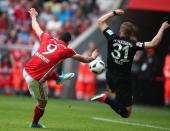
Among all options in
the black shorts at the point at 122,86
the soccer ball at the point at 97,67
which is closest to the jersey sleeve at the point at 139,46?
the black shorts at the point at 122,86

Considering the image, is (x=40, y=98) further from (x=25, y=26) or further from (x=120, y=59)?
(x=25, y=26)

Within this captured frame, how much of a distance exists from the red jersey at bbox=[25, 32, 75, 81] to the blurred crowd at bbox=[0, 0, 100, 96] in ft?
42.7

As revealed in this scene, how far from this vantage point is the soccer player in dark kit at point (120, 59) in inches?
634

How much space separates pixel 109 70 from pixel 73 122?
1.99m

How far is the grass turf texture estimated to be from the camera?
1642cm

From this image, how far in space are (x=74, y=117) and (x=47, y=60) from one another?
442 cm

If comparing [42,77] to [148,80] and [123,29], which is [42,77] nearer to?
[123,29]

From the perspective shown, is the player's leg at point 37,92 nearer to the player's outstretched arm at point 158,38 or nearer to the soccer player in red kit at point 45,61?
the soccer player in red kit at point 45,61

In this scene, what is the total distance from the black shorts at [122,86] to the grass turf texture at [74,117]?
675mm

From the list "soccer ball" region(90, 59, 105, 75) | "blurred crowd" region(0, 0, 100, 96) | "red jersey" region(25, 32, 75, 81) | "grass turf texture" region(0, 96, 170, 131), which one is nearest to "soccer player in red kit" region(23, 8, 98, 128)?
"red jersey" region(25, 32, 75, 81)

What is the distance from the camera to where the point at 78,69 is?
29125mm

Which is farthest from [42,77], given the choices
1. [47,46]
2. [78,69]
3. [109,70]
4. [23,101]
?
[78,69]

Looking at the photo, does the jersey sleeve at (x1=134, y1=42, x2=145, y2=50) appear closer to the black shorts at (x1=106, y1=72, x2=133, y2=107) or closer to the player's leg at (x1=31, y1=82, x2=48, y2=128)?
the black shorts at (x1=106, y1=72, x2=133, y2=107)

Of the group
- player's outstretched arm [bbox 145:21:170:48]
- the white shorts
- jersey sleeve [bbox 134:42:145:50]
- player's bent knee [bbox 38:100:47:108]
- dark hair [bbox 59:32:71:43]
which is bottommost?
player's bent knee [bbox 38:100:47:108]
